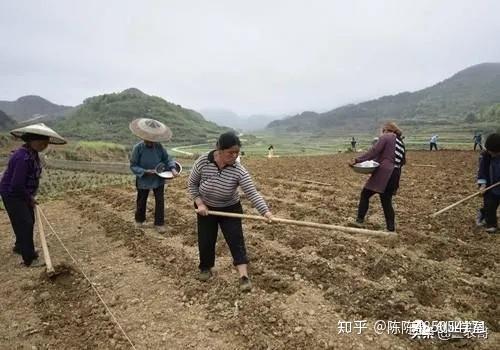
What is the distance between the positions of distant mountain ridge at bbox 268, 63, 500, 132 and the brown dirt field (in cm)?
11363

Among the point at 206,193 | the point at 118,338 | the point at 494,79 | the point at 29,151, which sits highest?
the point at 494,79

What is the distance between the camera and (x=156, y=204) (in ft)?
20.5

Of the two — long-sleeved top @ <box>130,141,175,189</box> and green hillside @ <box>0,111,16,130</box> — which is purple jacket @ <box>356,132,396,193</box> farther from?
green hillside @ <box>0,111,16,130</box>

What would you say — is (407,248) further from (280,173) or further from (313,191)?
(280,173)

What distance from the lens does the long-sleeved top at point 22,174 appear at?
15.6 ft

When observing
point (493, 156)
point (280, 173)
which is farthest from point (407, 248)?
point (280, 173)

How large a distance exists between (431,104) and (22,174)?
14277 centimetres

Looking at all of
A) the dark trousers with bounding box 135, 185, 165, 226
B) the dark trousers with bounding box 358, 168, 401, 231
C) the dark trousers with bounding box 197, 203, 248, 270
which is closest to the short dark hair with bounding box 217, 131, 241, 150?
the dark trousers with bounding box 197, 203, 248, 270

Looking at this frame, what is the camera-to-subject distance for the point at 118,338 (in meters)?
3.39

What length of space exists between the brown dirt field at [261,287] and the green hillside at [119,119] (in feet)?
221

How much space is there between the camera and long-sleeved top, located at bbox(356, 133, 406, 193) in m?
5.49

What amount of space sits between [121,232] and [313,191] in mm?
5239

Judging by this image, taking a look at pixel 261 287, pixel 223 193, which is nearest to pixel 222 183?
pixel 223 193

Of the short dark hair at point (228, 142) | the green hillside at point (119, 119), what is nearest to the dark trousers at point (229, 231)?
the short dark hair at point (228, 142)
